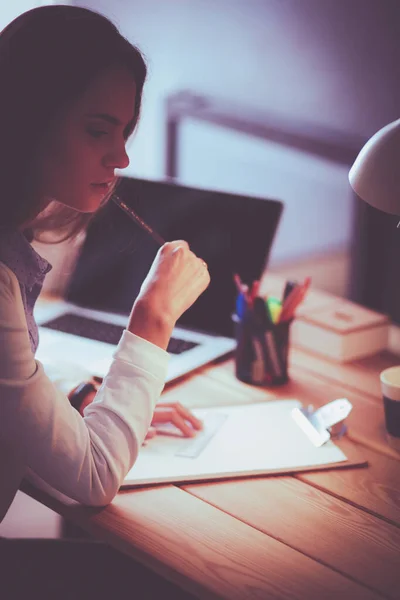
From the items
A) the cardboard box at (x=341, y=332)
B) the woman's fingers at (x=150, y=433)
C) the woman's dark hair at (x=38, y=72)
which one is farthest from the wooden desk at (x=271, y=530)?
the woman's dark hair at (x=38, y=72)

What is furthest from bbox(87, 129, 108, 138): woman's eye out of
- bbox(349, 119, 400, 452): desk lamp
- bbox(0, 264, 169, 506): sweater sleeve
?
bbox(349, 119, 400, 452): desk lamp

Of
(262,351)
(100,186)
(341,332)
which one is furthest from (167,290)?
(341,332)

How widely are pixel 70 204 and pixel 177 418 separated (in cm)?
37

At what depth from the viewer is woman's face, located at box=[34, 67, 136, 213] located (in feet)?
2.96

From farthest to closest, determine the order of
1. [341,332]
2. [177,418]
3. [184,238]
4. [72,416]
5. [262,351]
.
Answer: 1. [184,238]
2. [341,332]
3. [262,351]
4. [177,418]
5. [72,416]

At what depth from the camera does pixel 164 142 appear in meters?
2.76

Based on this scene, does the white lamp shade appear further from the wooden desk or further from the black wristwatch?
the black wristwatch

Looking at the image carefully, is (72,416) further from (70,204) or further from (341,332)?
(341,332)

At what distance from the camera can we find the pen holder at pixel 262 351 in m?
1.26

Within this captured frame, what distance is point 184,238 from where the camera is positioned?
1.51m

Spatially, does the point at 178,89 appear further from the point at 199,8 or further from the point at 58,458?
the point at 58,458

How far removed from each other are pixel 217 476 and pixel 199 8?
217 centimetres

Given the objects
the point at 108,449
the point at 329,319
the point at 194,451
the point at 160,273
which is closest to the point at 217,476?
the point at 194,451

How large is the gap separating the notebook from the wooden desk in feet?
0.05
